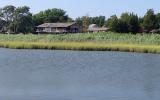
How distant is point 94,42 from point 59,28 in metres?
46.0

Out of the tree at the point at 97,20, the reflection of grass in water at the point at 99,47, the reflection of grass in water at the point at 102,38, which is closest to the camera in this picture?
the reflection of grass in water at the point at 99,47

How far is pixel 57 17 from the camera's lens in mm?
110562

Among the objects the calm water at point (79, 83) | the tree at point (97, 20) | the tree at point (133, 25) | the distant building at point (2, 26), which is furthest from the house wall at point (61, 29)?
the calm water at point (79, 83)

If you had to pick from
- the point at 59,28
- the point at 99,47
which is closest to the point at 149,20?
the point at 59,28

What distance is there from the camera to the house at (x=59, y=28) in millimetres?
93713

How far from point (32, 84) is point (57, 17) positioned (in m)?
92.4

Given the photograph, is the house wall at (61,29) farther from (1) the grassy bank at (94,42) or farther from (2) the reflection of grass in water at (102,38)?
(2) the reflection of grass in water at (102,38)

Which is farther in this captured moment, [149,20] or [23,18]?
[23,18]

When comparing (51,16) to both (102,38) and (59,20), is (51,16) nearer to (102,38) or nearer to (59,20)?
(59,20)

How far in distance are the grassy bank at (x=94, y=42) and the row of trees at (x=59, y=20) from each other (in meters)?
17.9

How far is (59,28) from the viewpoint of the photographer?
94625 mm

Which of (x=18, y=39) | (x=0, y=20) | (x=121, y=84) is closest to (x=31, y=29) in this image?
(x=0, y=20)

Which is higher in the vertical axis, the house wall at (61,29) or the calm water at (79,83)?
Answer: the house wall at (61,29)

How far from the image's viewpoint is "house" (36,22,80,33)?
93713mm
